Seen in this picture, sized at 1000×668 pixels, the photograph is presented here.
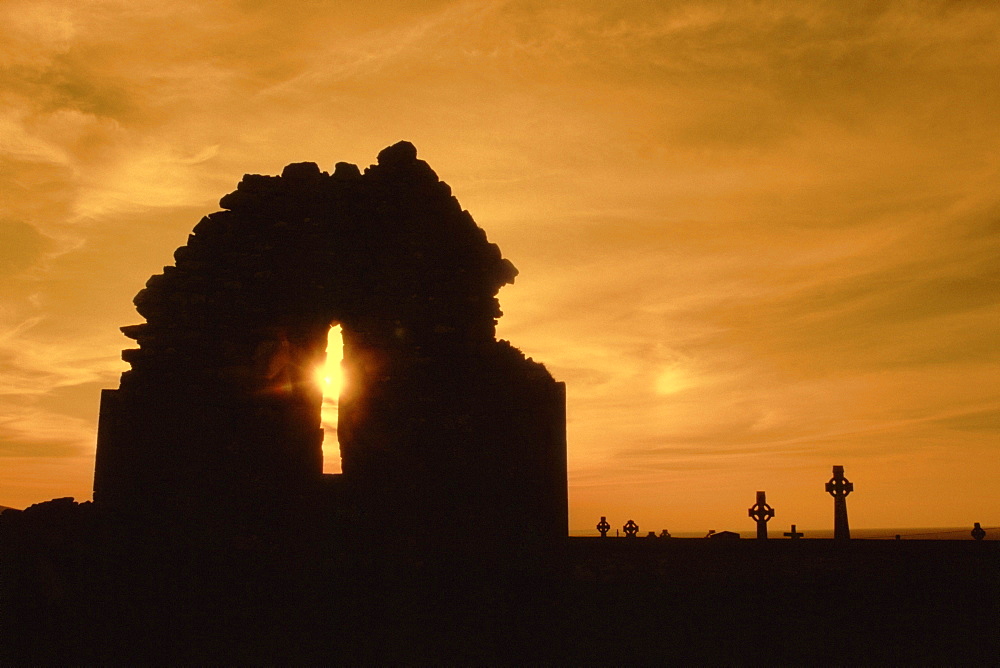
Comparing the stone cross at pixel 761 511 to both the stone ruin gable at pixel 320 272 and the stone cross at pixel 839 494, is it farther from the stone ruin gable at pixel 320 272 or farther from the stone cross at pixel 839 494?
the stone ruin gable at pixel 320 272

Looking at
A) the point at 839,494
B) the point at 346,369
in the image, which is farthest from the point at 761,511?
the point at 346,369

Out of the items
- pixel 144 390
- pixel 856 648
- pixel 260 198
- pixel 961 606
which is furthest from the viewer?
pixel 260 198

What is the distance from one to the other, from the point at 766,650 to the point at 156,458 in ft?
27.9

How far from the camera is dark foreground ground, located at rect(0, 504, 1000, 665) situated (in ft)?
35.1

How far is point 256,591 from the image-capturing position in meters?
12.0

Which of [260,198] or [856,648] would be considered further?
[260,198]

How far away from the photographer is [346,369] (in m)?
13.2

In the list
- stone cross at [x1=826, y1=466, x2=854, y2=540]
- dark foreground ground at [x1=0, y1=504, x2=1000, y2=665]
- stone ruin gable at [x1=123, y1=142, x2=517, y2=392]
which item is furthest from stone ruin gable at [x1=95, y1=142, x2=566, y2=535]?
stone cross at [x1=826, y1=466, x2=854, y2=540]

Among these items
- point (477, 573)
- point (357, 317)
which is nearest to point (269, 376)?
point (357, 317)

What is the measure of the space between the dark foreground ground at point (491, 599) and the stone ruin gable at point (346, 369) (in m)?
0.73

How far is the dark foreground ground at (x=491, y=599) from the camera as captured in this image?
10.7 metres

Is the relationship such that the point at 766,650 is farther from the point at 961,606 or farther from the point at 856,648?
the point at 961,606

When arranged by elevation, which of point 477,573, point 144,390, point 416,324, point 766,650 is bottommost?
point 766,650

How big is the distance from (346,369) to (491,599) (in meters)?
3.91
